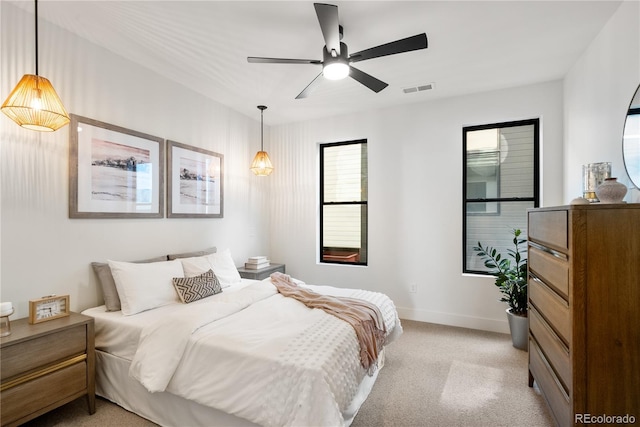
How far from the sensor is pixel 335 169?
4691 millimetres

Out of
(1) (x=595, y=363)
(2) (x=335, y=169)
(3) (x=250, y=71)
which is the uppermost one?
(3) (x=250, y=71)

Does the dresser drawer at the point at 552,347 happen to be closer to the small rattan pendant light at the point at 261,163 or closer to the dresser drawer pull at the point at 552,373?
the dresser drawer pull at the point at 552,373

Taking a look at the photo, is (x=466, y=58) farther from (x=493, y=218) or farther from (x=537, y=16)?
(x=493, y=218)

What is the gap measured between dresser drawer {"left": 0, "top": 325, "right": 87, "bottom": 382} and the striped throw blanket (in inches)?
59.7

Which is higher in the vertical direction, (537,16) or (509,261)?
(537,16)

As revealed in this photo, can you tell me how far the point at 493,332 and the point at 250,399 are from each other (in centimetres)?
314

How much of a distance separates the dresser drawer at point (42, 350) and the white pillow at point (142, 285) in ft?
1.11

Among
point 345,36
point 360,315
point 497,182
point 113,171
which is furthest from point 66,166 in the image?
point 497,182

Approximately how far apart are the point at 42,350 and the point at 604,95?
4403mm

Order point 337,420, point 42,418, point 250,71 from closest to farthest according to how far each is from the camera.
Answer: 1. point 337,420
2. point 42,418
3. point 250,71

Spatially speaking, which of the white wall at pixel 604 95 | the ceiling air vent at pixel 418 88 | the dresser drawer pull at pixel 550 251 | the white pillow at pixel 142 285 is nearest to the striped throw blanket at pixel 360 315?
the white pillow at pixel 142 285

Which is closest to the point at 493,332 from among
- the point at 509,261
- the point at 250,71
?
the point at 509,261

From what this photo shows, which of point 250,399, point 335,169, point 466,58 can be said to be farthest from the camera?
point 335,169

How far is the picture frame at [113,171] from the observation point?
8.24 ft
